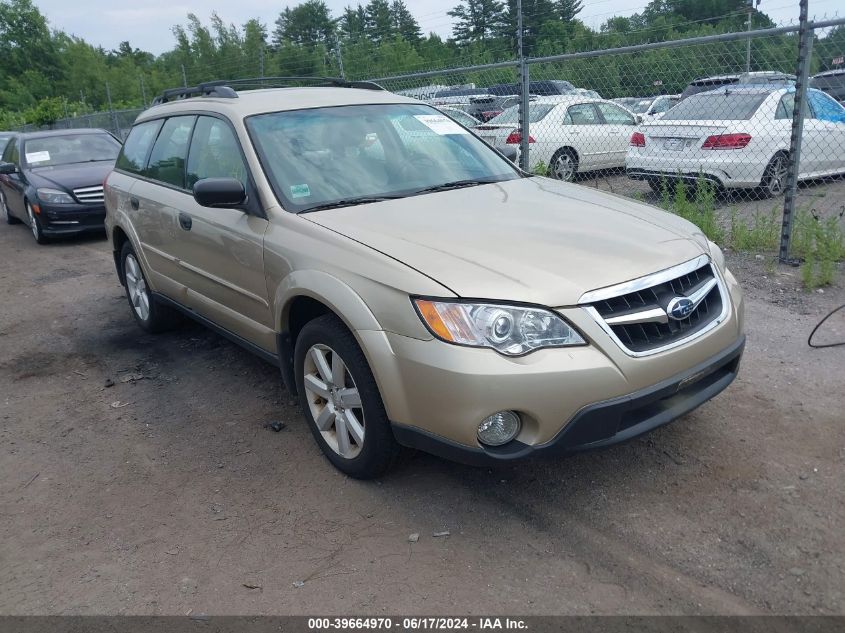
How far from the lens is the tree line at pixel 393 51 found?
365 inches

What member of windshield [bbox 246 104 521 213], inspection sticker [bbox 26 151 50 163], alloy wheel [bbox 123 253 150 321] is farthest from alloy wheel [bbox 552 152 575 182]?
inspection sticker [bbox 26 151 50 163]

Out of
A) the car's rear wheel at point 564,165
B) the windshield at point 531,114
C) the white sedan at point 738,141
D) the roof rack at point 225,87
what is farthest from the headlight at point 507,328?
the windshield at point 531,114

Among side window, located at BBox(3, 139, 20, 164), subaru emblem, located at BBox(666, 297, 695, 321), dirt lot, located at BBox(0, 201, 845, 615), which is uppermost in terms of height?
side window, located at BBox(3, 139, 20, 164)

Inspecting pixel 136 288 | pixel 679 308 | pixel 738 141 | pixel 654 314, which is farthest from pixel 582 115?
pixel 654 314

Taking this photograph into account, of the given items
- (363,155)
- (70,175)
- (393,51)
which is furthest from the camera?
(393,51)

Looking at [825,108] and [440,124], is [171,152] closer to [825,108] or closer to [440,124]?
[440,124]

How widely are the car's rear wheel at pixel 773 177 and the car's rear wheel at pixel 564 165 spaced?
2.82 metres

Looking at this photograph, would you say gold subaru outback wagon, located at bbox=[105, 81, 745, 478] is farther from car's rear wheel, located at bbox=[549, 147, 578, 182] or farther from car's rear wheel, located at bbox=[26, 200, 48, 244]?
car's rear wheel, located at bbox=[26, 200, 48, 244]

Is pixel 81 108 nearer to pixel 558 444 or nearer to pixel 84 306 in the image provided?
pixel 84 306

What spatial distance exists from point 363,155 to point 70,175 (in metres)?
7.69

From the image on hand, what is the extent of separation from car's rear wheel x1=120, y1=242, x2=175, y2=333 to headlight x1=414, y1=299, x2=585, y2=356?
11.3 ft

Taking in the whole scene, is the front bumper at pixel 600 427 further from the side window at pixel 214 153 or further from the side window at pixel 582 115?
the side window at pixel 582 115

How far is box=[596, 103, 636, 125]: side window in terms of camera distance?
1194 cm

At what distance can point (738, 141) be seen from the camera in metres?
8.62
